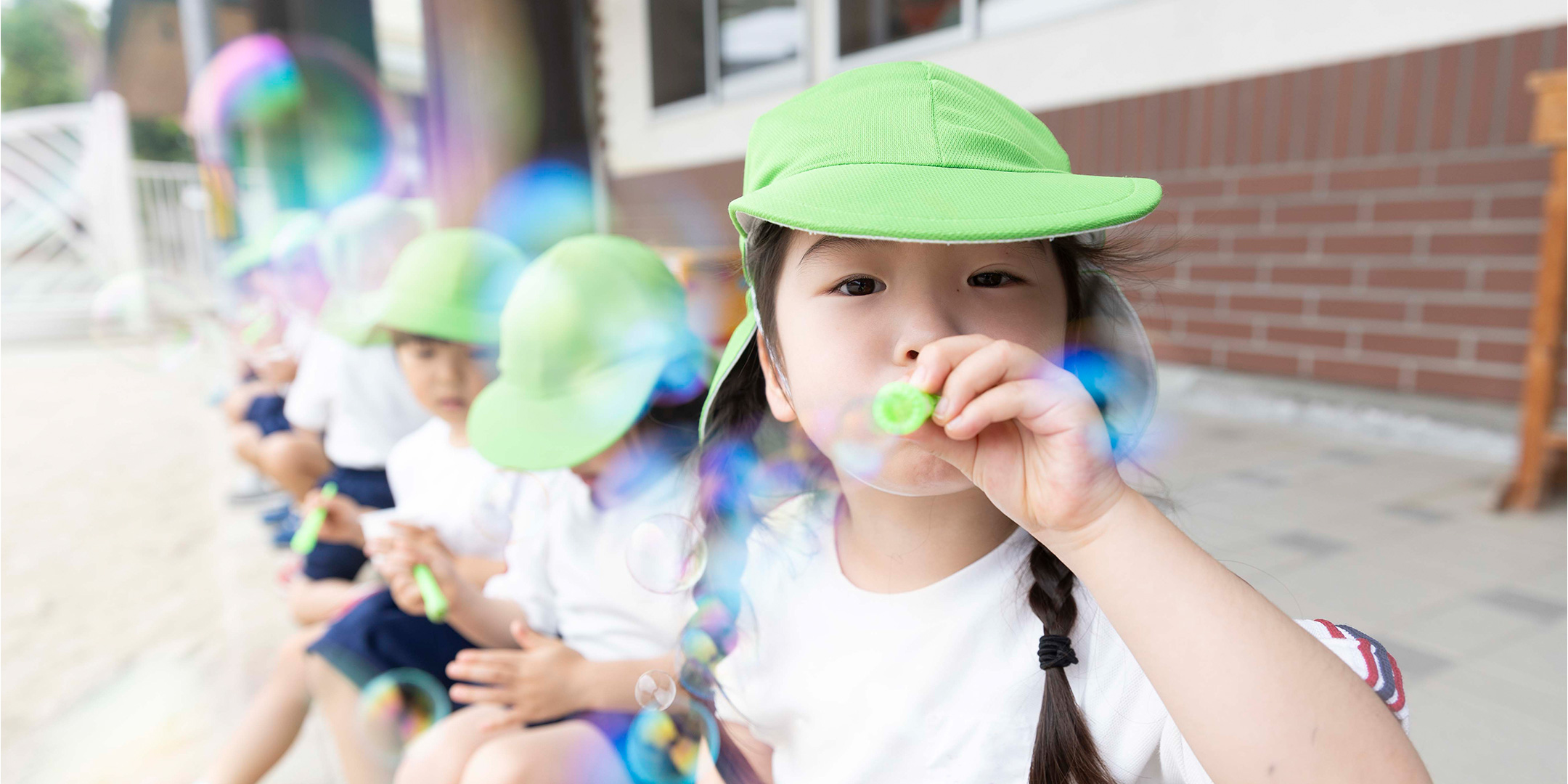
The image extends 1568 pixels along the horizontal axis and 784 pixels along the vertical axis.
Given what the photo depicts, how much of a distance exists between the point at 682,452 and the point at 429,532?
0.42 metres

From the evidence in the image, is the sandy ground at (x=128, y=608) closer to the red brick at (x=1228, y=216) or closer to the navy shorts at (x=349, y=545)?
the navy shorts at (x=349, y=545)

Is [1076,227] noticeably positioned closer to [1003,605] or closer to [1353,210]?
[1003,605]

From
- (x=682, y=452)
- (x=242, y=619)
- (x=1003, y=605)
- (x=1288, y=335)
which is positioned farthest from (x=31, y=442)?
(x=1288, y=335)

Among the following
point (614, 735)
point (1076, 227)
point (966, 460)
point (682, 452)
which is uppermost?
point (1076, 227)

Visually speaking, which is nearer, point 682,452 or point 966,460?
point 966,460

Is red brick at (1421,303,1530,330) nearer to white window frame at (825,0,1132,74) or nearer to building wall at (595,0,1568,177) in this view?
building wall at (595,0,1568,177)

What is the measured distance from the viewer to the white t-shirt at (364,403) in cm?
247

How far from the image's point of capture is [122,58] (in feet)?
36.9

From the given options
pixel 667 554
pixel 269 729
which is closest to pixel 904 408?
pixel 667 554

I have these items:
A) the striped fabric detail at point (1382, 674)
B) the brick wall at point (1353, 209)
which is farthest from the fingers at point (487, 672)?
the brick wall at point (1353, 209)

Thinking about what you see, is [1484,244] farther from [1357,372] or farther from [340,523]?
[340,523]

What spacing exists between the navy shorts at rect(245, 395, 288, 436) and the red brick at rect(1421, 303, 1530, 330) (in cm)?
417

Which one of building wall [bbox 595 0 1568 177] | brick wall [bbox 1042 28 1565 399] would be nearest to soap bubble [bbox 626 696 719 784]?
brick wall [bbox 1042 28 1565 399]

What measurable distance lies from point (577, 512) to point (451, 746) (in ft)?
1.19
